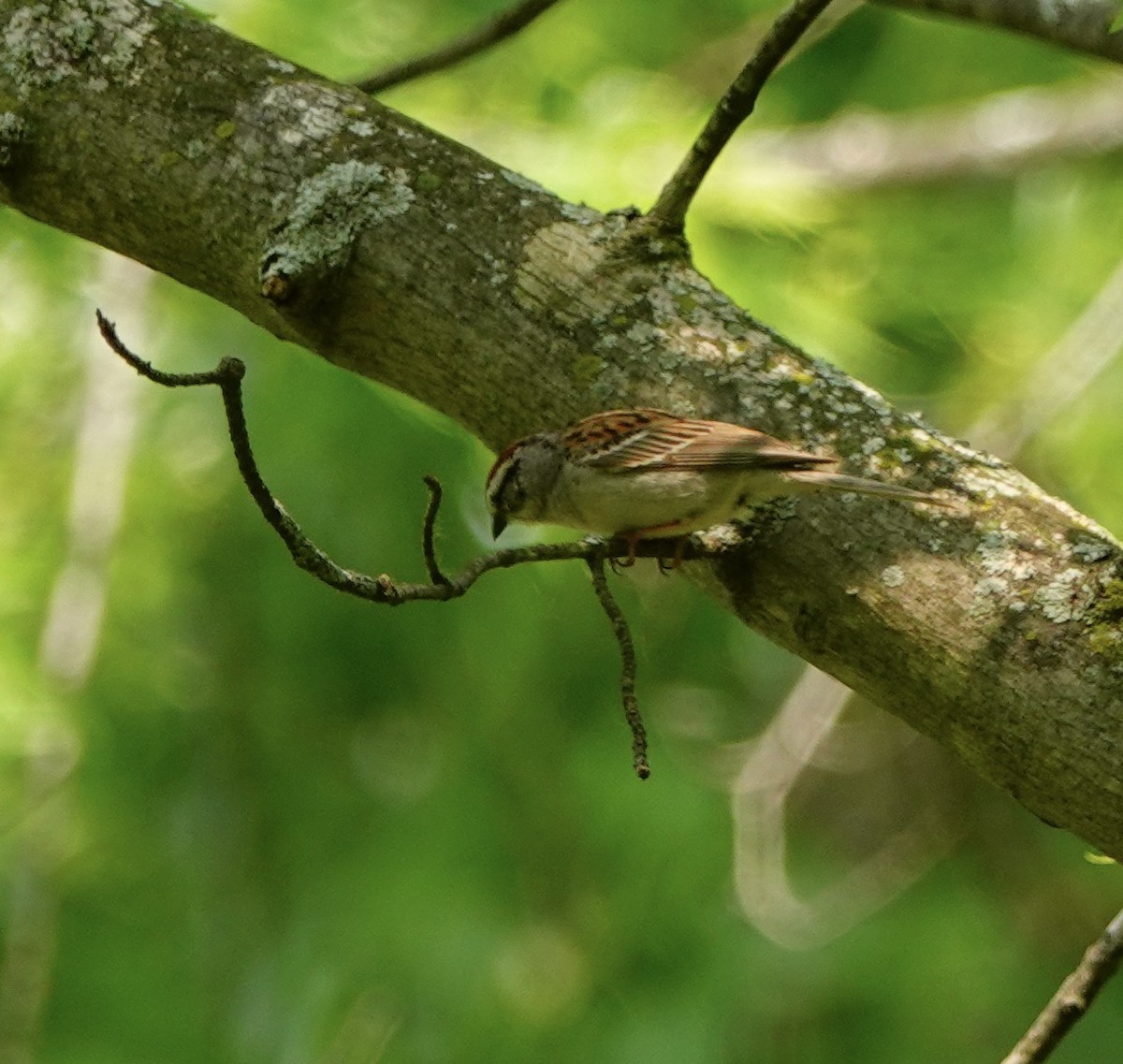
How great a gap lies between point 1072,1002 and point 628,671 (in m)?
1.06

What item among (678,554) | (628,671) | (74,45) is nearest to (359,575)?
(628,671)

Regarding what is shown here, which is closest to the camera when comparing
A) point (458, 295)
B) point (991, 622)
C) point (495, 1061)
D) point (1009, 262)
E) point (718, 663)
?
point (991, 622)

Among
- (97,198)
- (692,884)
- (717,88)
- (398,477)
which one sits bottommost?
(692,884)

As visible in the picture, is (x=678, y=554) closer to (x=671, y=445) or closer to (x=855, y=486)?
(x=671, y=445)

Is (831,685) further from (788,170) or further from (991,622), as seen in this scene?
(991,622)

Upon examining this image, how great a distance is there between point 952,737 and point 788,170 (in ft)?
11.4

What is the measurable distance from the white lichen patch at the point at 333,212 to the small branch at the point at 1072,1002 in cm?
192

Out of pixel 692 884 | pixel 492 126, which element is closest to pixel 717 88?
pixel 492 126

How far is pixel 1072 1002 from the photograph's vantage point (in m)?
2.71

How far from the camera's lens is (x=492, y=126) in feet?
16.3

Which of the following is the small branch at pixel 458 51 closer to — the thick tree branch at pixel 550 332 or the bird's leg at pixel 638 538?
the thick tree branch at pixel 550 332

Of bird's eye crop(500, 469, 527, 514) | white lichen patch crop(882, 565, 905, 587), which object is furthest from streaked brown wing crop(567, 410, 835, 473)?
bird's eye crop(500, 469, 527, 514)

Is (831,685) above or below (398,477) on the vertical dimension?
below

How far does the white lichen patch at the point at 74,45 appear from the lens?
120 inches
